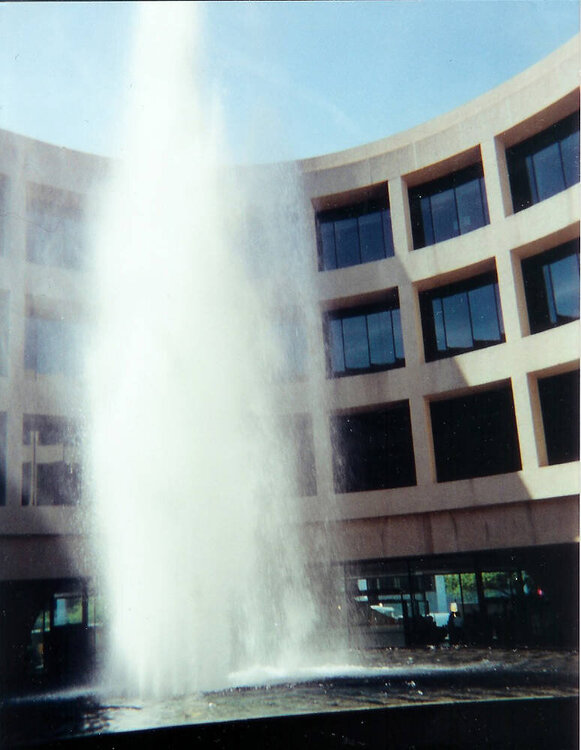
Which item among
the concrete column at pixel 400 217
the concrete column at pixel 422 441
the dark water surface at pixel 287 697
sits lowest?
the dark water surface at pixel 287 697

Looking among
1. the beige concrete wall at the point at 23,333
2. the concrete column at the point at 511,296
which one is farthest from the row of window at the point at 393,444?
the concrete column at the point at 511,296

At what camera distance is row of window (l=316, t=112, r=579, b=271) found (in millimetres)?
20750

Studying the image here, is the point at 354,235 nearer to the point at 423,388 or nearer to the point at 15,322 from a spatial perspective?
the point at 423,388

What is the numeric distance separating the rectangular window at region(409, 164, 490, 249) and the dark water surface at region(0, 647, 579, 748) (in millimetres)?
13753

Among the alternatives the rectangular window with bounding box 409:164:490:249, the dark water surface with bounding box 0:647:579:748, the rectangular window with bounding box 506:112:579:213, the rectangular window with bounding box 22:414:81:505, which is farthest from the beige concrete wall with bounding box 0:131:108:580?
the rectangular window with bounding box 506:112:579:213

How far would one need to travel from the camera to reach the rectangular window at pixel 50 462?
2070 centimetres

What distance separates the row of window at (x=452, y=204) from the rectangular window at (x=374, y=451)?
5.42 m

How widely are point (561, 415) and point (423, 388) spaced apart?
3.96m

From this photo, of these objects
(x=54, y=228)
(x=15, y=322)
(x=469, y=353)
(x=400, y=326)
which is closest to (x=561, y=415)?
(x=469, y=353)

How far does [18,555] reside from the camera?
20.2 metres

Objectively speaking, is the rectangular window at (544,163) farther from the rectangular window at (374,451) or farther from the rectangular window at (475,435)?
the rectangular window at (374,451)

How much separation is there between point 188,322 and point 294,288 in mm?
5989

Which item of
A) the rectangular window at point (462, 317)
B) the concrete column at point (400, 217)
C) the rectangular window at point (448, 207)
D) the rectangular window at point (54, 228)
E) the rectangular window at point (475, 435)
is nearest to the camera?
the rectangular window at point (475, 435)

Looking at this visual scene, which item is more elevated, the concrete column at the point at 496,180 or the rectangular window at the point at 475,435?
the concrete column at the point at 496,180
